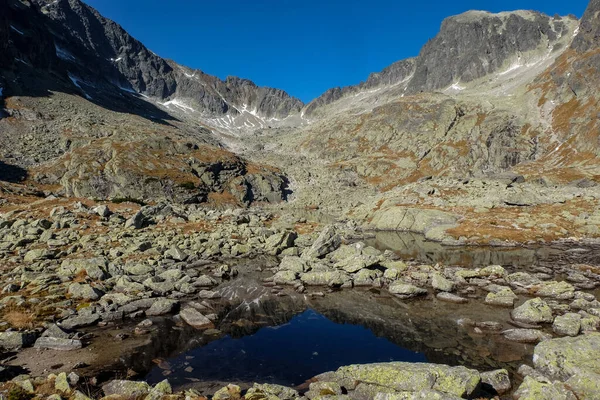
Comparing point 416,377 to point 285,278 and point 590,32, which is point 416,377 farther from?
point 590,32

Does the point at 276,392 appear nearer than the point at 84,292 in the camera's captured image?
Yes

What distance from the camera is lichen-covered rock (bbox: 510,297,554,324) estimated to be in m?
22.4

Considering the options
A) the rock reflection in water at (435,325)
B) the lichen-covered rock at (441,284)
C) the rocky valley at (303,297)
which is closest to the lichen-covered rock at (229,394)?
the rocky valley at (303,297)

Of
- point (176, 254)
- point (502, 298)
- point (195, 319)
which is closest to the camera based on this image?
point (195, 319)

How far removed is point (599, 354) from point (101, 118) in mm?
175502

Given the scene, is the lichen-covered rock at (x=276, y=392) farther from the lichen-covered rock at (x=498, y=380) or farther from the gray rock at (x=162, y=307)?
the gray rock at (x=162, y=307)

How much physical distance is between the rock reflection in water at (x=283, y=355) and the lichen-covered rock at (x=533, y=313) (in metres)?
9.06

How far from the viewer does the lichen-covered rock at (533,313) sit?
22.4 metres

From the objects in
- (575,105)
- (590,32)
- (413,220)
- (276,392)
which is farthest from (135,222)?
(590,32)

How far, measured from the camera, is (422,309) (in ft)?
85.8

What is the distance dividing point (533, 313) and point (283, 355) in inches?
675

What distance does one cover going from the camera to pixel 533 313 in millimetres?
22719

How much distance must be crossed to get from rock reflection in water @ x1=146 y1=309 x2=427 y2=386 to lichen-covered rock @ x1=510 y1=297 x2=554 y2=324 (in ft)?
29.7

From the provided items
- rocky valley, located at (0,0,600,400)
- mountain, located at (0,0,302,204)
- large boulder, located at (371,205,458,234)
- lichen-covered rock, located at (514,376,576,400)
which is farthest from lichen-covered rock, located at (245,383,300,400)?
mountain, located at (0,0,302,204)
